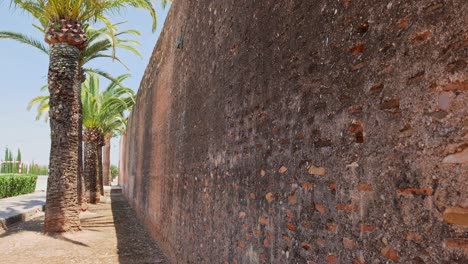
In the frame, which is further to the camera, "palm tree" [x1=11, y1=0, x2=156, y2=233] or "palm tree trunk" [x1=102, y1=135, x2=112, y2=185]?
"palm tree trunk" [x1=102, y1=135, x2=112, y2=185]

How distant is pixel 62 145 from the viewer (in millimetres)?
10859

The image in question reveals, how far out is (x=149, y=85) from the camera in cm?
1300

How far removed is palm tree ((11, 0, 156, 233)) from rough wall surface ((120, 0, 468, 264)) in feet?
19.6

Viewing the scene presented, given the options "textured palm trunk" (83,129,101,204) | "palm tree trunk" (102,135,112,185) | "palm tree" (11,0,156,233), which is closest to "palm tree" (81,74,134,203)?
"textured palm trunk" (83,129,101,204)

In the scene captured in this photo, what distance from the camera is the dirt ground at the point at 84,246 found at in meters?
8.17

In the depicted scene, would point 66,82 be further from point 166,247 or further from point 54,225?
point 166,247

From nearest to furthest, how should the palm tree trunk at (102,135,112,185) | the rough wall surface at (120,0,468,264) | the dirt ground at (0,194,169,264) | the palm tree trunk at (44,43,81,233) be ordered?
the rough wall surface at (120,0,468,264) < the dirt ground at (0,194,169,264) < the palm tree trunk at (44,43,81,233) < the palm tree trunk at (102,135,112,185)

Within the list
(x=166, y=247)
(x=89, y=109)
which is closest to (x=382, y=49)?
(x=166, y=247)

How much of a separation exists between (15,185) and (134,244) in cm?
1435

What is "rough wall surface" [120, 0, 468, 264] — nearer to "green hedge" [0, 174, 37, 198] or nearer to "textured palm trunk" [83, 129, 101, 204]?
"textured palm trunk" [83, 129, 101, 204]

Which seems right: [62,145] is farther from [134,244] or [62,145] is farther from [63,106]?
[134,244]

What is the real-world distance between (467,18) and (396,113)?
53 cm

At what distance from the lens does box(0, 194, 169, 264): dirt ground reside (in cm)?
817

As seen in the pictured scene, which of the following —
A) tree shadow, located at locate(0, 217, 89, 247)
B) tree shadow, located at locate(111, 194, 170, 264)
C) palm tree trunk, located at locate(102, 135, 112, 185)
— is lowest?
tree shadow, located at locate(111, 194, 170, 264)
